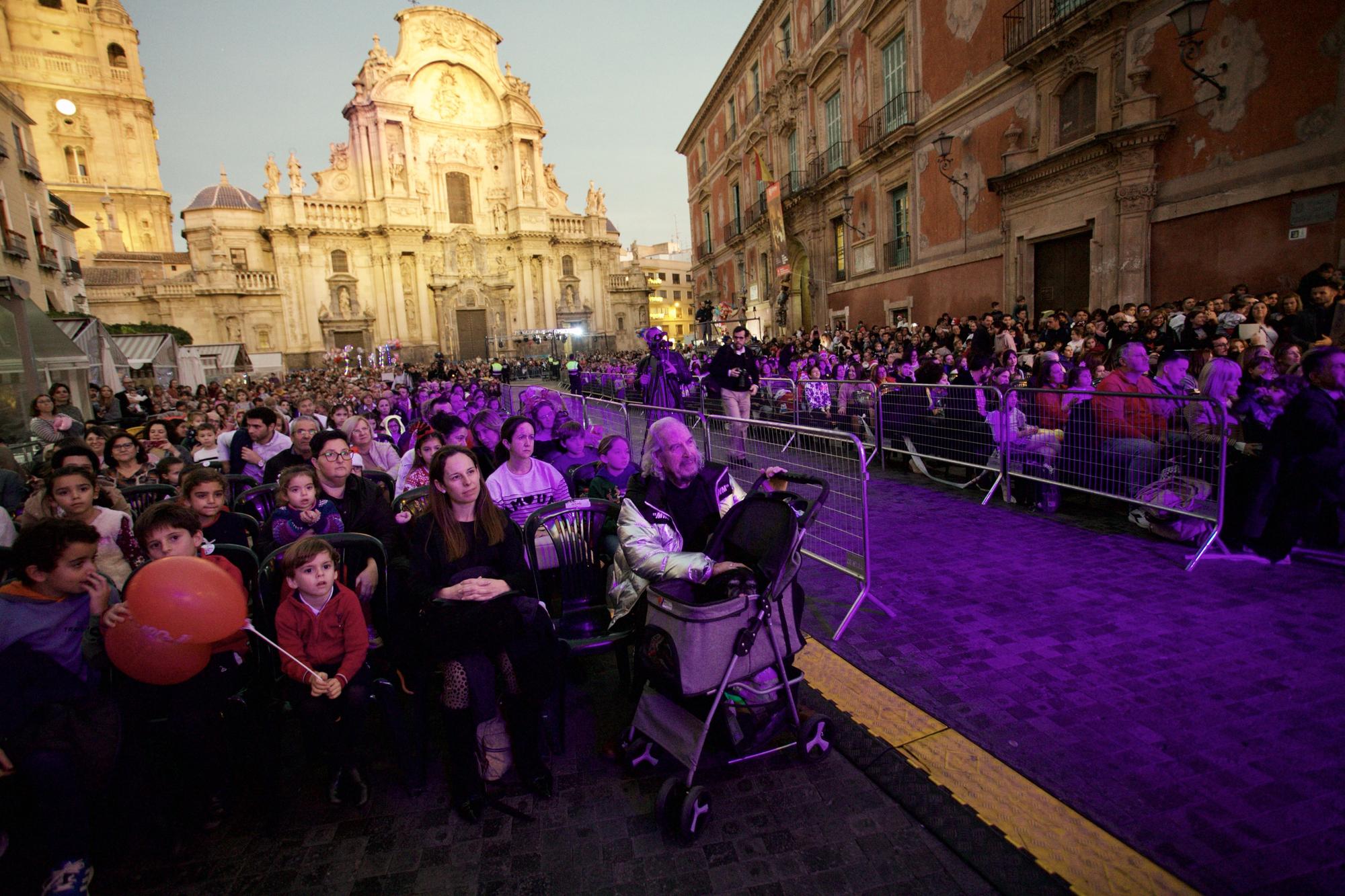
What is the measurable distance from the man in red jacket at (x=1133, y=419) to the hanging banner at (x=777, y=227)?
18.7 metres

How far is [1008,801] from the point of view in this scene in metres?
2.38

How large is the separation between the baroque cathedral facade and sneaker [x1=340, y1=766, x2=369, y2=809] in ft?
143

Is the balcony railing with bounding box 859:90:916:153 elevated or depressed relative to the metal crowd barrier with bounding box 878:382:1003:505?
elevated

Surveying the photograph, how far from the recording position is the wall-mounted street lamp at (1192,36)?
8.37m

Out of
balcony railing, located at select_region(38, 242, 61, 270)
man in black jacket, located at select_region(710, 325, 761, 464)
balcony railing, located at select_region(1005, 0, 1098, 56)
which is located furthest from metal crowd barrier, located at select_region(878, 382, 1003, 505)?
balcony railing, located at select_region(38, 242, 61, 270)

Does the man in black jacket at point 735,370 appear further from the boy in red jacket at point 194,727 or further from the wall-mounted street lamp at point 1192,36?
the wall-mounted street lamp at point 1192,36

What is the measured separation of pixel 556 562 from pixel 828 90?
23.3 meters

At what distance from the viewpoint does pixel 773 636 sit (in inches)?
102

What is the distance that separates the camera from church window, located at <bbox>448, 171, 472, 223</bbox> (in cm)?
4538

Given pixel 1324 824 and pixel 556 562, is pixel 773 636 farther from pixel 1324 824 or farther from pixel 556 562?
pixel 1324 824

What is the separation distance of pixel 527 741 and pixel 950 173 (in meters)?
17.3

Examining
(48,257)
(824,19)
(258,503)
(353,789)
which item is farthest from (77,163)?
(353,789)

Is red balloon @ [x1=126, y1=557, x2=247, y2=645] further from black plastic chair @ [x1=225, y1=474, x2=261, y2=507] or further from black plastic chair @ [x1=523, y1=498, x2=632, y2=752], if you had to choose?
black plastic chair @ [x1=225, y1=474, x2=261, y2=507]

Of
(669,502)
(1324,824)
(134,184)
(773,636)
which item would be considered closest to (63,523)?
(669,502)
